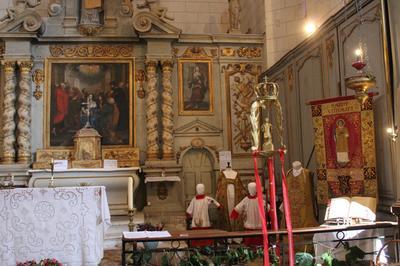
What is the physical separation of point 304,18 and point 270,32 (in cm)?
101

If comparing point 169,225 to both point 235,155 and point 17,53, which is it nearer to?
point 235,155

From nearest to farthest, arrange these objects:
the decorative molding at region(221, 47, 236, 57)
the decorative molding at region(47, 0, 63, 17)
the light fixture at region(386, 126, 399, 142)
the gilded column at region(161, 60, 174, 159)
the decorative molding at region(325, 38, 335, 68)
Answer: the light fixture at region(386, 126, 399, 142)
the decorative molding at region(325, 38, 335, 68)
the gilded column at region(161, 60, 174, 159)
the decorative molding at region(47, 0, 63, 17)
the decorative molding at region(221, 47, 236, 57)

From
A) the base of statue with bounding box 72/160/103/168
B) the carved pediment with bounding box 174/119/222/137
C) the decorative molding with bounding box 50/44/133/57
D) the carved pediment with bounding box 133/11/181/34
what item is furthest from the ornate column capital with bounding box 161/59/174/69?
the base of statue with bounding box 72/160/103/168

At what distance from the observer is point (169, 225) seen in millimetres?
10742

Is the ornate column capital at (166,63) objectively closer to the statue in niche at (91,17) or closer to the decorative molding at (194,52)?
the decorative molding at (194,52)

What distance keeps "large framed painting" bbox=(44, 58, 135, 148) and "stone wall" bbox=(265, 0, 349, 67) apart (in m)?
3.61

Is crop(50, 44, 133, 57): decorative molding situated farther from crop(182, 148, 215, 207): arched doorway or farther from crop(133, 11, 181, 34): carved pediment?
crop(182, 148, 215, 207): arched doorway

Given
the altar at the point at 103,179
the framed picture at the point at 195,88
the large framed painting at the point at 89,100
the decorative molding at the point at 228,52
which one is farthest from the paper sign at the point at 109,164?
the decorative molding at the point at 228,52

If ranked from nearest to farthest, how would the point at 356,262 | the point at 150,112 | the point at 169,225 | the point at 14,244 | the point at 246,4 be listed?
the point at 356,262, the point at 14,244, the point at 169,225, the point at 150,112, the point at 246,4

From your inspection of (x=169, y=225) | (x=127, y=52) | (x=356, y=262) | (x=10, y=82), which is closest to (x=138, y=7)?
(x=127, y=52)

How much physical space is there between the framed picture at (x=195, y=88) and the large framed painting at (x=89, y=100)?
1.28m

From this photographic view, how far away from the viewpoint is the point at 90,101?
11.5m

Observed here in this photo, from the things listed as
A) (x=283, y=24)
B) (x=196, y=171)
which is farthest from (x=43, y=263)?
(x=283, y=24)

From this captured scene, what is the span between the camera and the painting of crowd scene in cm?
1145
